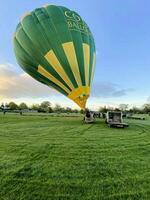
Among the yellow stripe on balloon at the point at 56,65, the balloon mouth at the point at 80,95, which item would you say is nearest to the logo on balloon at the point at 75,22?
the yellow stripe on balloon at the point at 56,65

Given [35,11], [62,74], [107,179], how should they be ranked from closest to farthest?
[107,179], [62,74], [35,11]

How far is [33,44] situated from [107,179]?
9.58m

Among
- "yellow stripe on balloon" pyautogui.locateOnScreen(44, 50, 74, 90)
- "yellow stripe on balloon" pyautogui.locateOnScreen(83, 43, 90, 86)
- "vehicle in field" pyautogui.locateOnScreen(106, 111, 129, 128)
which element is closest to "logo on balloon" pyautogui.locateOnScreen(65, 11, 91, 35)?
"yellow stripe on balloon" pyautogui.locateOnScreen(83, 43, 90, 86)

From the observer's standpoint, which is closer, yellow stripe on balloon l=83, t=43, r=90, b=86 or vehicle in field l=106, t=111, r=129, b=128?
yellow stripe on balloon l=83, t=43, r=90, b=86

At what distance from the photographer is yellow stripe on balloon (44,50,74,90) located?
11945 millimetres

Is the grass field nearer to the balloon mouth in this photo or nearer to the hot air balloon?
the balloon mouth

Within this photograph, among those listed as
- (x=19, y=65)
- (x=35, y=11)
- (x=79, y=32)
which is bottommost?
(x=19, y=65)

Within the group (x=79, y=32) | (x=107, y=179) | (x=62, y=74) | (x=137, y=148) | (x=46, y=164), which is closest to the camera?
(x=107, y=179)

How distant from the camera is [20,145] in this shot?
7484 millimetres

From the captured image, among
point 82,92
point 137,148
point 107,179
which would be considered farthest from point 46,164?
point 82,92

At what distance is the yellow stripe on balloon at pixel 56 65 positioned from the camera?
39.2ft

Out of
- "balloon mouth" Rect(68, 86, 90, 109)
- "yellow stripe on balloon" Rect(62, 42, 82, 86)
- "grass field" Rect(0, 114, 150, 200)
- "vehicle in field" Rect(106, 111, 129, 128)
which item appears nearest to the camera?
"grass field" Rect(0, 114, 150, 200)

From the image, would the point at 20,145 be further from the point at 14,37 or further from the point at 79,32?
the point at 14,37

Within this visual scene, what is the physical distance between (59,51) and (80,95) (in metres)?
2.41
